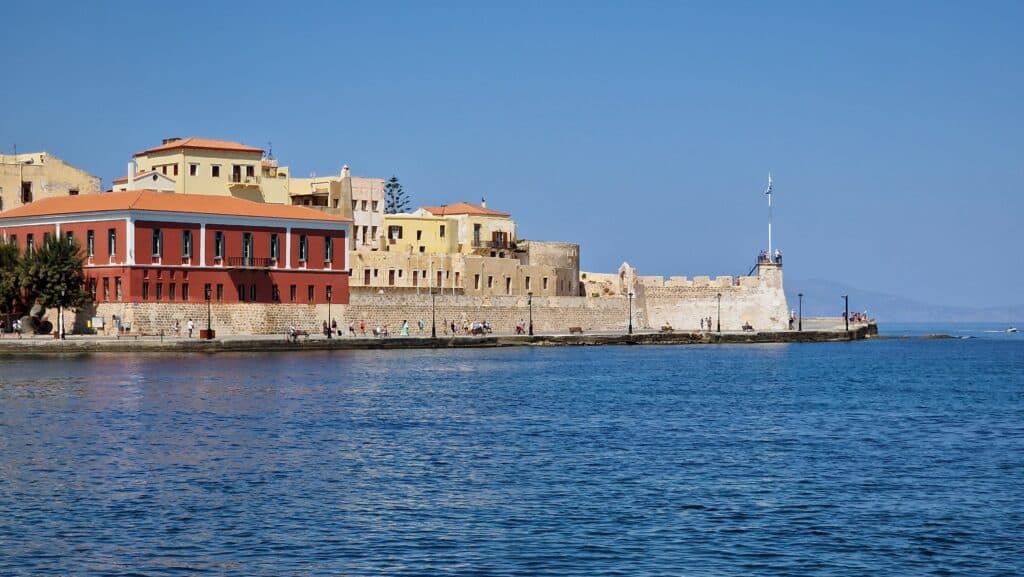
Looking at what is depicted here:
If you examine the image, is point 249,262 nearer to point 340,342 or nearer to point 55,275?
point 340,342

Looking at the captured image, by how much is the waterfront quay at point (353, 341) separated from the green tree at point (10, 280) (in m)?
2.24

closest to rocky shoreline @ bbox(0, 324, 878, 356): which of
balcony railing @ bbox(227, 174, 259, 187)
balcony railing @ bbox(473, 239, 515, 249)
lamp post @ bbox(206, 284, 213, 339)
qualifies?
lamp post @ bbox(206, 284, 213, 339)

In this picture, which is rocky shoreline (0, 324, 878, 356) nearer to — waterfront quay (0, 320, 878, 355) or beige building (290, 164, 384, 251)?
waterfront quay (0, 320, 878, 355)

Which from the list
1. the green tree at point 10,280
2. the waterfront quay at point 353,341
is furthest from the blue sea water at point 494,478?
the green tree at point 10,280

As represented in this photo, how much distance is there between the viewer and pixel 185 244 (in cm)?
6806

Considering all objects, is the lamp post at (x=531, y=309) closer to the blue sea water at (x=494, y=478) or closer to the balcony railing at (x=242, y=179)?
the balcony railing at (x=242, y=179)

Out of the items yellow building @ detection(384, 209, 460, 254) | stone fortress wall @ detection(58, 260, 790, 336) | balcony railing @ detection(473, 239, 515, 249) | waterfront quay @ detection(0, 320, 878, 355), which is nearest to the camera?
waterfront quay @ detection(0, 320, 878, 355)

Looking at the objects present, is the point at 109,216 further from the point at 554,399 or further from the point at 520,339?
the point at 554,399

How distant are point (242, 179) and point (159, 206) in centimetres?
1479

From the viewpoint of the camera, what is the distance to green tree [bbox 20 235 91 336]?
6400cm

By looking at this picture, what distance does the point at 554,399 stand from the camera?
44.0 meters

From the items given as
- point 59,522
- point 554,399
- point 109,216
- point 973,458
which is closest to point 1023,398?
point 554,399

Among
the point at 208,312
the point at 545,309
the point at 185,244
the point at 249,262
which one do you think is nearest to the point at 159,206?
the point at 185,244

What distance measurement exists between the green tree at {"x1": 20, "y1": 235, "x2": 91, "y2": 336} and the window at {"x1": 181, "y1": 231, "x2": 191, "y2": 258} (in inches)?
183
